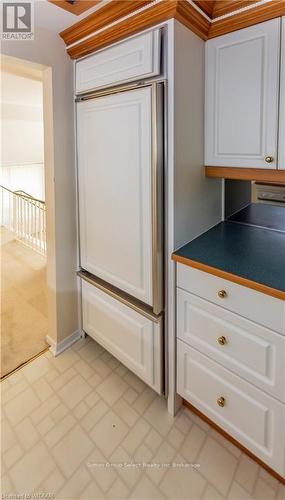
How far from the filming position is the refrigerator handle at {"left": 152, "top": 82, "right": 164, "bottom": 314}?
1.35 metres

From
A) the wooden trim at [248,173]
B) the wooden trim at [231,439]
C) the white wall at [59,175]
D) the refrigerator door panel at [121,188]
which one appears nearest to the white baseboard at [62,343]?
the white wall at [59,175]

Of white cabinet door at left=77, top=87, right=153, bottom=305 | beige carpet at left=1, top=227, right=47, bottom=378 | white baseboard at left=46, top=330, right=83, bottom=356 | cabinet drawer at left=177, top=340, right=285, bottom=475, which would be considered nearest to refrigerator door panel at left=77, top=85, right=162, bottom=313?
white cabinet door at left=77, top=87, right=153, bottom=305

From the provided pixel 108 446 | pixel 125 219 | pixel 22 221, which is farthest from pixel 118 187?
pixel 22 221

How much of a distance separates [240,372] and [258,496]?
50 cm

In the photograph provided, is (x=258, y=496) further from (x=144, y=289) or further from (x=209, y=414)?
(x=144, y=289)

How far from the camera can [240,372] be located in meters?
1.35

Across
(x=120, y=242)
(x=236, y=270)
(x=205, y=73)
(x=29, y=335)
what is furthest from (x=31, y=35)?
(x=29, y=335)

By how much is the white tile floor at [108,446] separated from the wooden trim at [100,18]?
1997 mm

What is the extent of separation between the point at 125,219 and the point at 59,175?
24.4 inches

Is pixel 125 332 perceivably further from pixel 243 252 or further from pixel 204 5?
pixel 204 5

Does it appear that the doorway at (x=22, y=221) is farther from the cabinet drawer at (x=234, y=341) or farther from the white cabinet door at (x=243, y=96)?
the cabinet drawer at (x=234, y=341)

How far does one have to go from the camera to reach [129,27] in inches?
56.5

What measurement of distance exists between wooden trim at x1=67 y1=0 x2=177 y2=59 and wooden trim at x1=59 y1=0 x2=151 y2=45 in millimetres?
31

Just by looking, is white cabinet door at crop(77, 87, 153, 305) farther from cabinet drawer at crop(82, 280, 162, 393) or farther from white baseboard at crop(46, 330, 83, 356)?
white baseboard at crop(46, 330, 83, 356)
